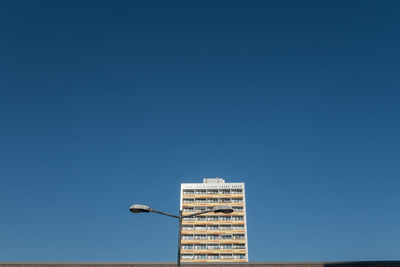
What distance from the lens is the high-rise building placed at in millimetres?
105375

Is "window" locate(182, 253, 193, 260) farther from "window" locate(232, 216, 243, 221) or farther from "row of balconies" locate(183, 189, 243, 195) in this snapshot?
"row of balconies" locate(183, 189, 243, 195)

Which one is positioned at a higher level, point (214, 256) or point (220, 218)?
point (220, 218)

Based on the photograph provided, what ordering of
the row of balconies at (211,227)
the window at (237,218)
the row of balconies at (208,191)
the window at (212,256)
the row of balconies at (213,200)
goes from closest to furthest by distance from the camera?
the window at (212,256) < the row of balconies at (211,227) < the window at (237,218) < the row of balconies at (213,200) < the row of balconies at (208,191)

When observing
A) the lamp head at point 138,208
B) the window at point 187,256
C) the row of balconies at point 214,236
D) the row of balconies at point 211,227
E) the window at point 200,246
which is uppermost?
the row of balconies at point 211,227

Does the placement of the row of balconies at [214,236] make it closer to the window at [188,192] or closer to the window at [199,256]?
the window at [199,256]

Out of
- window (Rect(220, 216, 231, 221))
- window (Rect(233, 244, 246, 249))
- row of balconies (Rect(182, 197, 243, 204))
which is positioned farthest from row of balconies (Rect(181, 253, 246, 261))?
row of balconies (Rect(182, 197, 243, 204))

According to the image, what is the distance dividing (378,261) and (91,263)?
2848 centimetres

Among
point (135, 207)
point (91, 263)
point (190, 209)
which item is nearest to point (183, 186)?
point (190, 209)

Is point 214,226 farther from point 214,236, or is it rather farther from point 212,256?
point 212,256

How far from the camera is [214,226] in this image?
360 ft

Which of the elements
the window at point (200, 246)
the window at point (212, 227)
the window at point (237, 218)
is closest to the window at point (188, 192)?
the window at point (212, 227)

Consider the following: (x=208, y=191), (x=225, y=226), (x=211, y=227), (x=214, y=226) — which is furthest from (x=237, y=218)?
(x=208, y=191)

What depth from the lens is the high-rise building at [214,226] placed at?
105m

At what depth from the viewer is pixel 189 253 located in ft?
347
